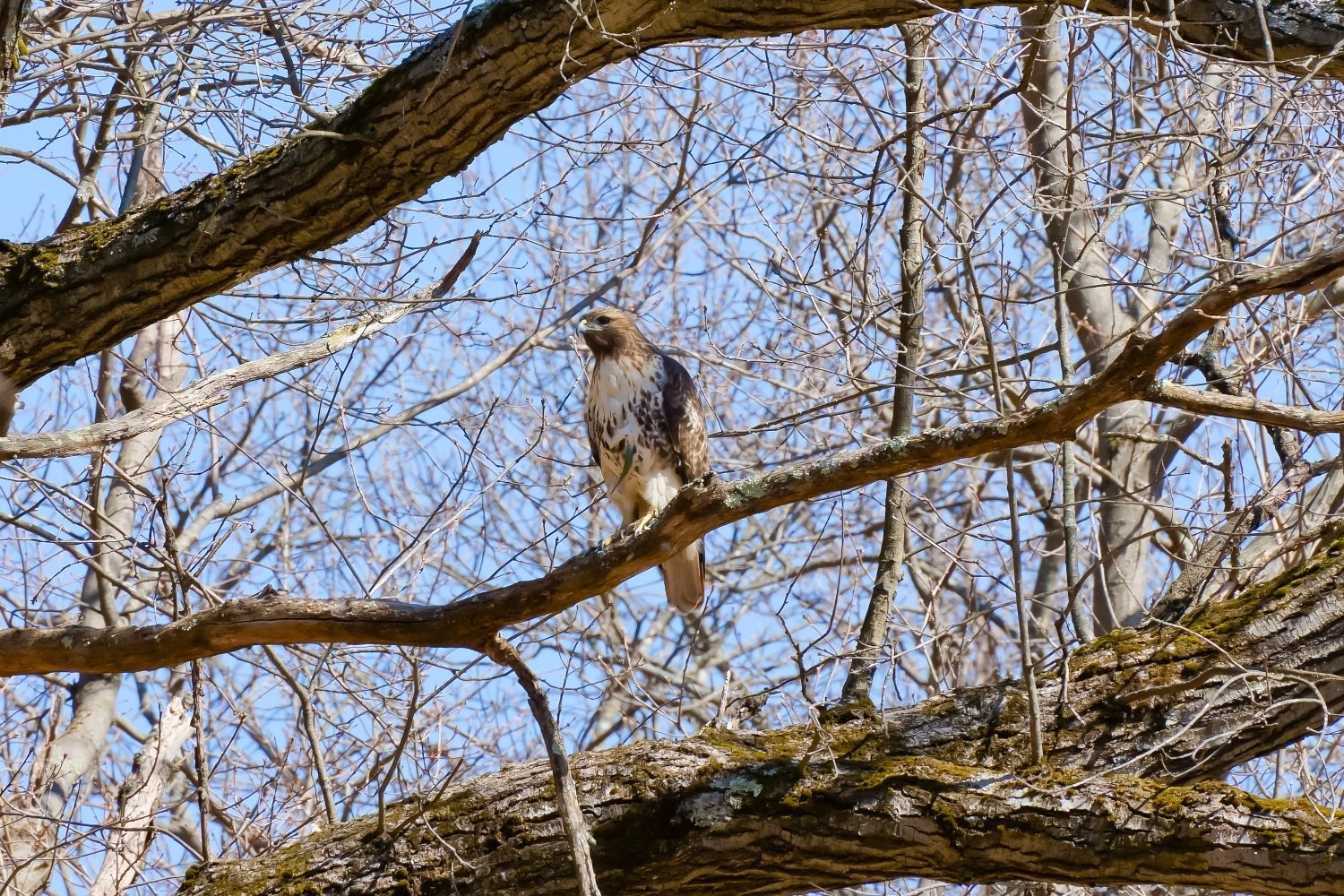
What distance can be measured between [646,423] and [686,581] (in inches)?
28.9

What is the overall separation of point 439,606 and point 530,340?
4.16m

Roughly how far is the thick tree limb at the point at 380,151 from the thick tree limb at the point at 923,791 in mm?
1468

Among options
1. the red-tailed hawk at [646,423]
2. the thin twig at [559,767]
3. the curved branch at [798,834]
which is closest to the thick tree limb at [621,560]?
the thin twig at [559,767]

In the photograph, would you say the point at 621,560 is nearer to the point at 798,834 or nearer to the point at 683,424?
the point at 798,834

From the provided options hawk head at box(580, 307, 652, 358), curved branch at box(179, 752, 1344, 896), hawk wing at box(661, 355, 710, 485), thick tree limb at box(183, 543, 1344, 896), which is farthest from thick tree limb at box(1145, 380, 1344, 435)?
hawk head at box(580, 307, 652, 358)

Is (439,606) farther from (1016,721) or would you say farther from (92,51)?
(92,51)

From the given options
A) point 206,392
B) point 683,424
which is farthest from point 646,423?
point 206,392

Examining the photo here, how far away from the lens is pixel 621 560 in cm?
306

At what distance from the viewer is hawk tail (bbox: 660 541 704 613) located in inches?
236

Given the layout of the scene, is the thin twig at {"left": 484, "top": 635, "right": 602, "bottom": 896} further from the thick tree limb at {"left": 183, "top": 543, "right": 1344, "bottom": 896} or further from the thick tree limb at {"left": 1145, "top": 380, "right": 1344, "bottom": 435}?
the thick tree limb at {"left": 1145, "top": 380, "right": 1344, "bottom": 435}

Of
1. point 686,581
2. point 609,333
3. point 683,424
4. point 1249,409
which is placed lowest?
point 1249,409

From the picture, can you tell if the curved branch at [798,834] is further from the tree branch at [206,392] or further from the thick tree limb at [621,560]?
the tree branch at [206,392]

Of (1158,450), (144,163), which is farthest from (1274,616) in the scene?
(144,163)

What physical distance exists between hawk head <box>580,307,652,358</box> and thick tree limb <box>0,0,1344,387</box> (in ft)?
7.53
